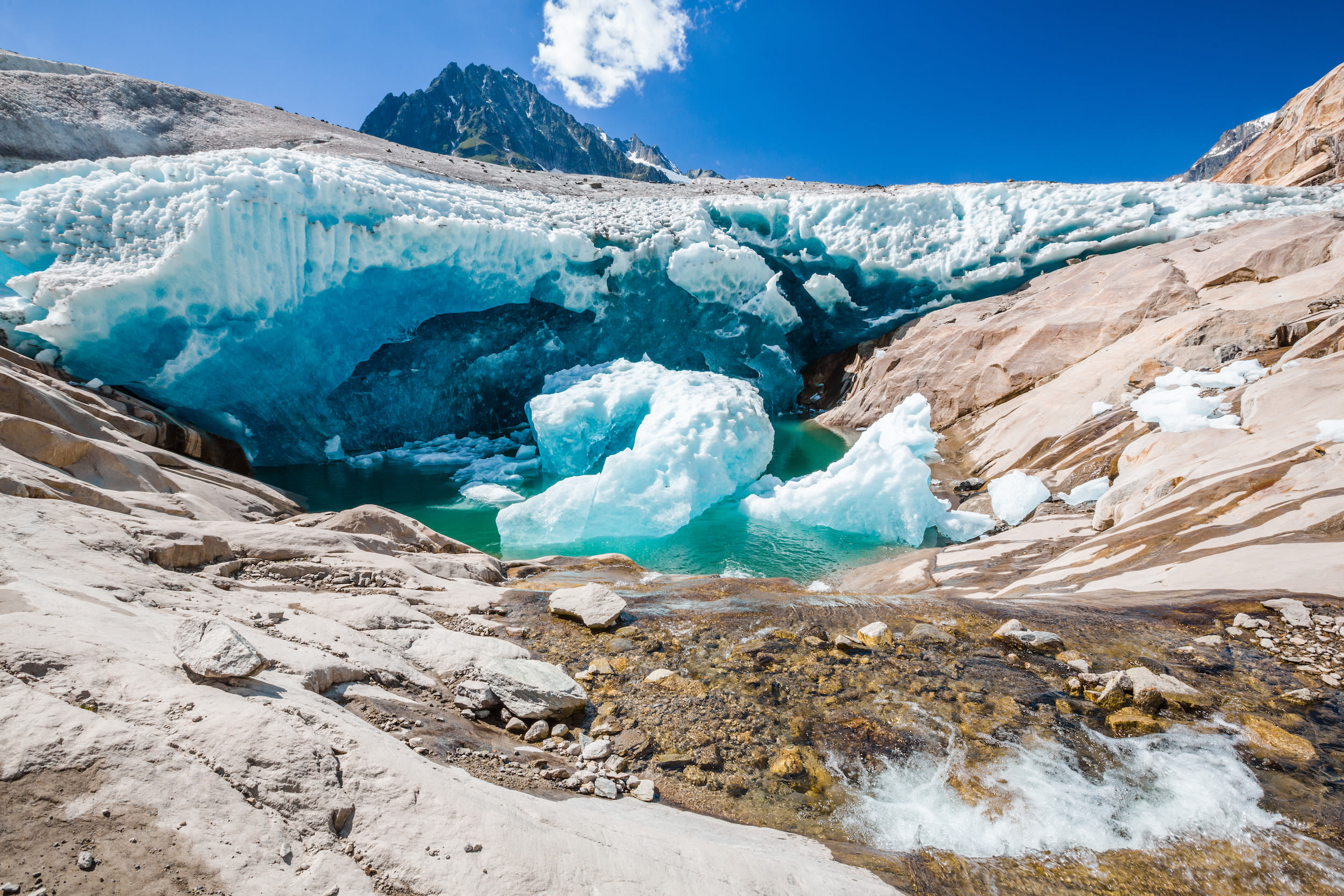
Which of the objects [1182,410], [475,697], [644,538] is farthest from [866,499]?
[475,697]

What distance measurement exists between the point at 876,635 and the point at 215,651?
3763 mm

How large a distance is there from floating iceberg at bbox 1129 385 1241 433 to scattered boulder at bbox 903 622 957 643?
6.39m

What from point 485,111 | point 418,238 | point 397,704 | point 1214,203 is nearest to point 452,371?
point 418,238

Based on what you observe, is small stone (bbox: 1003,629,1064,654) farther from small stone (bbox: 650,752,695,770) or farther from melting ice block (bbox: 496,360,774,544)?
melting ice block (bbox: 496,360,774,544)

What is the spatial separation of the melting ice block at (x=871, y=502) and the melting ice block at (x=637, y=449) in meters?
1.22

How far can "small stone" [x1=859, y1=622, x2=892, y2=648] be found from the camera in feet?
12.9

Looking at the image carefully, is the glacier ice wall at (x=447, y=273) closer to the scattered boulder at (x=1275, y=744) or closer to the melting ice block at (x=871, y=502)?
the melting ice block at (x=871, y=502)

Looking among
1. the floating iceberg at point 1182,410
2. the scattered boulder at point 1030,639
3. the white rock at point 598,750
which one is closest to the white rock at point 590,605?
the white rock at point 598,750

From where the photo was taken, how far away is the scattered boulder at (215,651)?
2.09 meters

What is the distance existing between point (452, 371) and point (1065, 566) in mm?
15007

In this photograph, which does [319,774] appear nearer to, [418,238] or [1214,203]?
[418,238]

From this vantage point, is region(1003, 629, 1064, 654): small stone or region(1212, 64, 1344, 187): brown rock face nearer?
region(1003, 629, 1064, 654): small stone

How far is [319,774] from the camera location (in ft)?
5.95

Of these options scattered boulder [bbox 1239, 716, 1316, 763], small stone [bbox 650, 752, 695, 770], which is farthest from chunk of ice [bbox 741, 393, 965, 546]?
small stone [bbox 650, 752, 695, 770]
